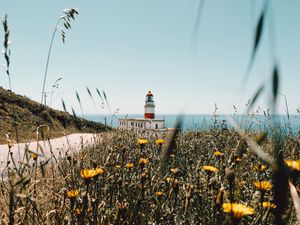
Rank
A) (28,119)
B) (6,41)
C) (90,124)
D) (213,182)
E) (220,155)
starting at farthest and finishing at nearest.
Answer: (90,124) → (28,119) → (220,155) → (213,182) → (6,41)

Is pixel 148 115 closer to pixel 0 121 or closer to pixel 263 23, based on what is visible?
pixel 0 121

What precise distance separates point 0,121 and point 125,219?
1832 cm

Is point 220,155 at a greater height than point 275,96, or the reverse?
point 275,96

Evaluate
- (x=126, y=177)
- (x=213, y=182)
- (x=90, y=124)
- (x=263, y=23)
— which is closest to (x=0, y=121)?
(x=90, y=124)

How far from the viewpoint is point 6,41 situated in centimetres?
175

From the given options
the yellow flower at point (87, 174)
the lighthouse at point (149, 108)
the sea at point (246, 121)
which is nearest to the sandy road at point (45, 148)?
Answer: the yellow flower at point (87, 174)

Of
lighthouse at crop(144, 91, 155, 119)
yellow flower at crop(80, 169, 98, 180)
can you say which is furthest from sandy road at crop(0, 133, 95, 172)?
lighthouse at crop(144, 91, 155, 119)

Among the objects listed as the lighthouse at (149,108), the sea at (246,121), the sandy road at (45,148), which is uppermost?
the lighthouse at (149,108)

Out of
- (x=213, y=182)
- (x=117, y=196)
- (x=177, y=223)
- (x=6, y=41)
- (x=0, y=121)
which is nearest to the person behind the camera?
(x=6, y=41)

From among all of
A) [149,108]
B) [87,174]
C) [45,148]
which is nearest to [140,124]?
[149,108]

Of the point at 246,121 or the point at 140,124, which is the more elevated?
the point at 140,124

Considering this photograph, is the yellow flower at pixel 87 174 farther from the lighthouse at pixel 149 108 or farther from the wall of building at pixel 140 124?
the lighthouse at pixel 149 108

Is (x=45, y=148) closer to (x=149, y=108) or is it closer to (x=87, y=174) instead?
(x=87, y=174)

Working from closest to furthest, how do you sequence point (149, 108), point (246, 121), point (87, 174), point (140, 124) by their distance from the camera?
1. point (246, 121)
2. point (87, 174)
3. point (140, 124)
4. point (149, 108)
